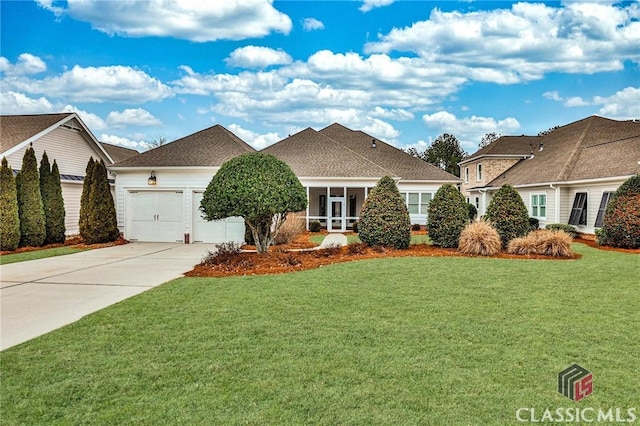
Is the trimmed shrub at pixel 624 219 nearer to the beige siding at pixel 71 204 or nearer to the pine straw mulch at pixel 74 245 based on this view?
the pine straw mulch at pixel 74 245

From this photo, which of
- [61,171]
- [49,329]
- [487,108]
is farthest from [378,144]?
[49,329]

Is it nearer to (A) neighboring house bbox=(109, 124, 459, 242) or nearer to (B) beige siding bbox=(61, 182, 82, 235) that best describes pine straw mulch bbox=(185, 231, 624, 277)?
(A) neighboring house bbox=(109, 124, 459, 242)

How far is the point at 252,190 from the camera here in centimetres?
1057

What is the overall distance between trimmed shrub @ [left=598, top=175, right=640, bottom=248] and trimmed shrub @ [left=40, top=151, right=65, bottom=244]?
20.7 m

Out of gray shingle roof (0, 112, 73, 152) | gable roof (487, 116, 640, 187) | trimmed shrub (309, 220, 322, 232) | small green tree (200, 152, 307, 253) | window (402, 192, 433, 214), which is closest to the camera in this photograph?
small green tree (200, 152, 307, 253)

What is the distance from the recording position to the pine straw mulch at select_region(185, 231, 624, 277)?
32.5ft

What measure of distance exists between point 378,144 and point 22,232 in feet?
71.8

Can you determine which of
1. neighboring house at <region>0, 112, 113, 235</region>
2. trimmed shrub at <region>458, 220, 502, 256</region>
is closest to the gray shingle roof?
neighboring house at <region>0, 112, 113, 235</region>

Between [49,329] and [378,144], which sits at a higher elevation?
[378,144]

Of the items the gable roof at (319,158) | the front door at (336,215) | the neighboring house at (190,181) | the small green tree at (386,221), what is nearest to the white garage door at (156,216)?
the neighboring house at (190,181)

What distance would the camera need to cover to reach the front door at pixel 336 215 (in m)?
23.7

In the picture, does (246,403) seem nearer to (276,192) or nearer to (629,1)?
(276,192)

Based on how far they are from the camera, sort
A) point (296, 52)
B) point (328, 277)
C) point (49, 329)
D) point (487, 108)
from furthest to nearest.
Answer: point (487, 108) → point (296, 52) → point (328, 277) → point (49, 329)

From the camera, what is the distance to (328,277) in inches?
352
